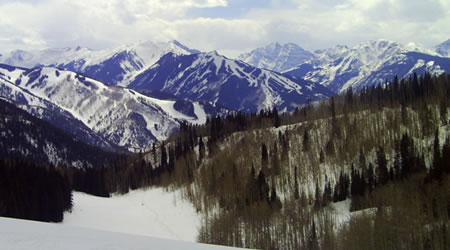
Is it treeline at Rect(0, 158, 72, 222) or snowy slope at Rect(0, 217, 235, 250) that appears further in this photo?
treeline at Rect(0, 158, 72, 222)

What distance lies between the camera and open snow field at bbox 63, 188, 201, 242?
89500mm

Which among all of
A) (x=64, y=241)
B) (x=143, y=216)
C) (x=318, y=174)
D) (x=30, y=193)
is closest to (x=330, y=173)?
(x=318, y=174)

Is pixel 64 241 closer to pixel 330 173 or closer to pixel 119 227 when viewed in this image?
pixel 119 227

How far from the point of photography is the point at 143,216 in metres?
106

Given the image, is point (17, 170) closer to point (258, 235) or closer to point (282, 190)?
point (258, 235)

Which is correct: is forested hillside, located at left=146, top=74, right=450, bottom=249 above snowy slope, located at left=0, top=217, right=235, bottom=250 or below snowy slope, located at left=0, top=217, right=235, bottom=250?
below

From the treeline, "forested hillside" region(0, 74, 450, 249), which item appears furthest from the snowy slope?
the treeline

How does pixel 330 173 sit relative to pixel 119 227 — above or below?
above

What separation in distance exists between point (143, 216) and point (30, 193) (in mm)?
32391

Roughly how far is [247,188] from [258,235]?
30.9 meters

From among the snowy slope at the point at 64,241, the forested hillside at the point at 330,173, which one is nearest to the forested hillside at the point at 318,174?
the forested hillside at the point at 330,173

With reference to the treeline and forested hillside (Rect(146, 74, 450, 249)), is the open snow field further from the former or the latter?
the treeline

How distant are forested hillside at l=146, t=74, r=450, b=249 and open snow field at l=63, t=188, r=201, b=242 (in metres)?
4.74

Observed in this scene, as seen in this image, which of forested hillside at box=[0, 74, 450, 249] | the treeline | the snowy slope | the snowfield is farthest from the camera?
the treeline
